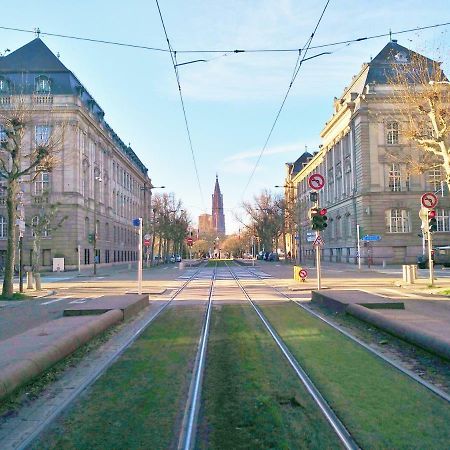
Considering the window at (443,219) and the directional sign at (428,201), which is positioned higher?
the window at (443,219)

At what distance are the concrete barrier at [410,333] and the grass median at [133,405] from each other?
3.91 m

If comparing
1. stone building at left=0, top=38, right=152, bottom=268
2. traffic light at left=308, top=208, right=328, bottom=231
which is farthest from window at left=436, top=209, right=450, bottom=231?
traffic light at left=308, top=208, right=328, bottom=231

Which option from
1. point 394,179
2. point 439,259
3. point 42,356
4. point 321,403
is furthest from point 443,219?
point 42,356

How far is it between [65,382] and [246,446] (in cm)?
359

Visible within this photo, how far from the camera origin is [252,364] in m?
8.20

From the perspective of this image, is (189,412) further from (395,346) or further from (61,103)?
(61,103)

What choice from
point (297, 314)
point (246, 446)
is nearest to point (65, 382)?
point (246, 446)

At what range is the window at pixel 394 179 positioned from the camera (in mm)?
58562

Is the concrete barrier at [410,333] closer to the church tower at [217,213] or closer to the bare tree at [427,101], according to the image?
the bare tree at [427,101]

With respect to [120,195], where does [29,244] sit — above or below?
below

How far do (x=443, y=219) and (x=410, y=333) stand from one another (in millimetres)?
53265

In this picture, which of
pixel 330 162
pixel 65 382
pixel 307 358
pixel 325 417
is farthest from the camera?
pixel 330 162

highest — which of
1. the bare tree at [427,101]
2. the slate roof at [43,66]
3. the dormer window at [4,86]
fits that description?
the slate roof at [43,66]

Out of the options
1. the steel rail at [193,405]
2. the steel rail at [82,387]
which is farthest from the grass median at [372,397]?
the steel rail at [82,387]
